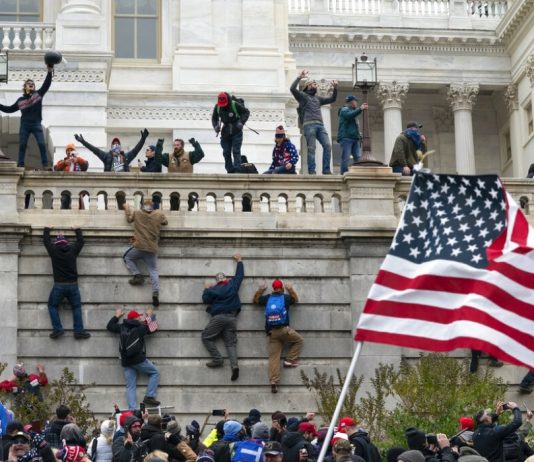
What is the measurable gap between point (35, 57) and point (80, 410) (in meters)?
Answer: 16.1

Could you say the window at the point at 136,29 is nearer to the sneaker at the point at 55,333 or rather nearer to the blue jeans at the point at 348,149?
the blue jeans at the point at 348,149

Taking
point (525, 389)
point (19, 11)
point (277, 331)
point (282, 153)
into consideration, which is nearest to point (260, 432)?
point (277, 331)

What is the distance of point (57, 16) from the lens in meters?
42.8

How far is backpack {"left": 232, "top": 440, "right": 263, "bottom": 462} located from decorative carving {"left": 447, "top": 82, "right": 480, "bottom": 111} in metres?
44.4

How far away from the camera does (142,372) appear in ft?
94.9

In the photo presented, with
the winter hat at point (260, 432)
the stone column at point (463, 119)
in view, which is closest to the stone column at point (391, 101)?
the stone column at point (463, 119)

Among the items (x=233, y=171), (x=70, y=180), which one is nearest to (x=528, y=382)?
(x=233, y=171)

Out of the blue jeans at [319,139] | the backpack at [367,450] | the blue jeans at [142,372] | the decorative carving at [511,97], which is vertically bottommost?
the backpack at [367,450]

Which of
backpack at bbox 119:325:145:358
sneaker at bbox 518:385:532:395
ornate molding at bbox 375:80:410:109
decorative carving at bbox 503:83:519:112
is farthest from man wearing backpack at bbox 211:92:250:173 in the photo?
decorative carving at bbox 503:83:519:112

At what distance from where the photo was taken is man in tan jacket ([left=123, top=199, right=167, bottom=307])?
29.6m

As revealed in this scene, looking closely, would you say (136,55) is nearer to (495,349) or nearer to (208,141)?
(208,141)

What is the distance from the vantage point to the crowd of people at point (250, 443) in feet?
64.6

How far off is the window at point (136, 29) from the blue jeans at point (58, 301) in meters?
16.9

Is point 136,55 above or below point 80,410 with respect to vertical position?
above
